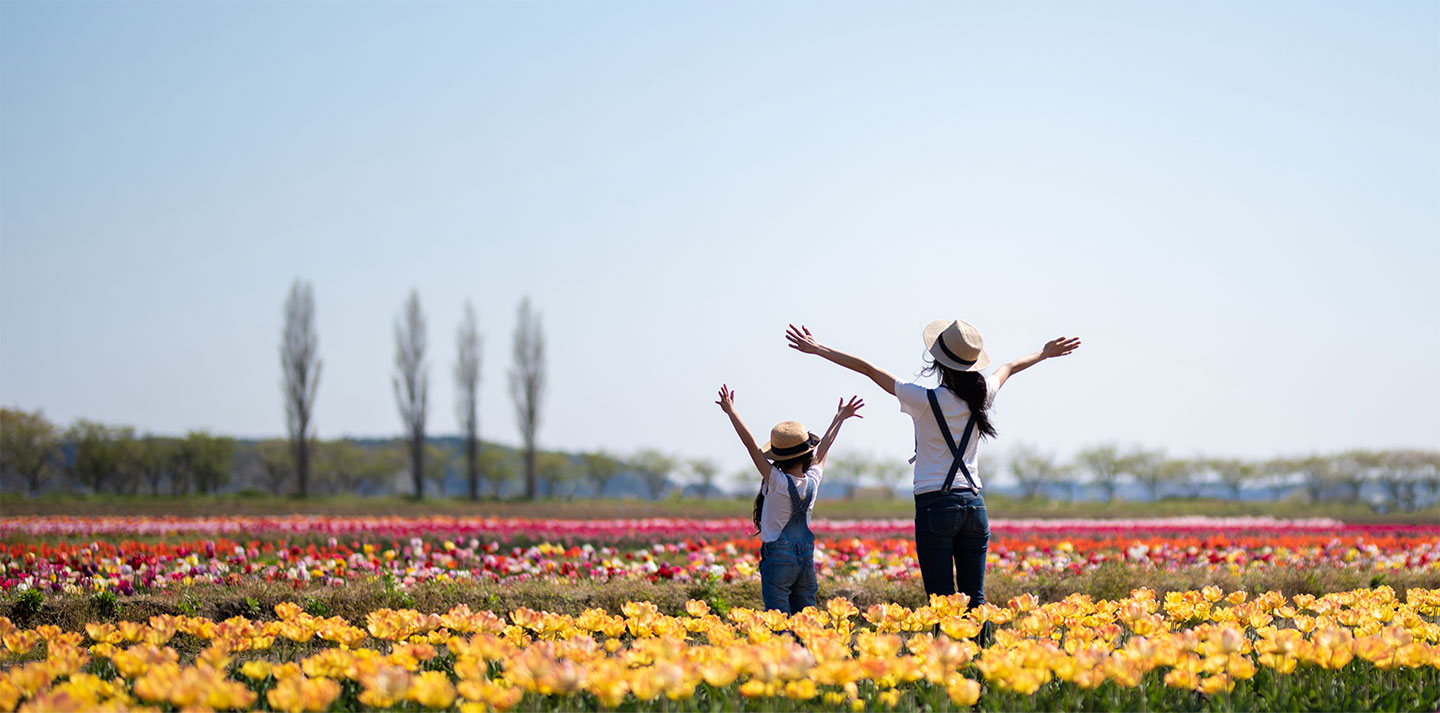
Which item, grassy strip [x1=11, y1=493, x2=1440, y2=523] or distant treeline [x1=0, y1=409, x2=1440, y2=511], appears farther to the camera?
distant treeline [x1=0, y1=409, x2=1440, y2=511]

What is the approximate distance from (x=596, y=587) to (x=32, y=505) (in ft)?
66.8

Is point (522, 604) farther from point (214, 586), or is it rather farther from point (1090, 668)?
point (1090, 668)

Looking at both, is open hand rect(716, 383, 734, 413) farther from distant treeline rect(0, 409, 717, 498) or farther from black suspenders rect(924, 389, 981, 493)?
distant treeline rect(0, 409, 717, 498)

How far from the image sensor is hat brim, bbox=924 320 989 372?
490cm

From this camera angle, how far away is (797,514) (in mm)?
5316

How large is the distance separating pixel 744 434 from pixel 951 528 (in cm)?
110

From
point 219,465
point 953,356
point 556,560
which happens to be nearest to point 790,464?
point 953,356

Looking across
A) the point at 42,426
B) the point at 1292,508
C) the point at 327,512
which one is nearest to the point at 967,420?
the point at 327,512

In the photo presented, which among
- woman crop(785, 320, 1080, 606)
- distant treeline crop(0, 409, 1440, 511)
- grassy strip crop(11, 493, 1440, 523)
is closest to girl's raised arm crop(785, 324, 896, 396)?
woman crop(785, 320, 1080, 606)

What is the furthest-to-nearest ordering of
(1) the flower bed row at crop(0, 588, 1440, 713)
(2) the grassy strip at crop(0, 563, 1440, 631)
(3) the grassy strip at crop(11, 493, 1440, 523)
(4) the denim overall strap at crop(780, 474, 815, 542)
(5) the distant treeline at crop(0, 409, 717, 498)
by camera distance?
(5) the distant treeline at crop(0, 409, 717, 498) < (3) the grassy strip at crop(11, 493, 1440, 523) < (2) the grassy strip at crop(0, 563, 1440, 631) < (4) the denim overall strap at crop(780, 474, 815, 542) < (1) the flower bed row at crop(0, 588, 1440, 713)

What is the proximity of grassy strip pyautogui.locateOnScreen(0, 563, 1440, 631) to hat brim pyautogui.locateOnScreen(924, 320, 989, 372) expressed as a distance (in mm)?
2367

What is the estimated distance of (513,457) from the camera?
300 feet

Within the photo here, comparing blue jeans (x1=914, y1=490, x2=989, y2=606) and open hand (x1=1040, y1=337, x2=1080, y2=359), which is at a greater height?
open hand (x1=1040, y1=337, x2=1080, y2=359)

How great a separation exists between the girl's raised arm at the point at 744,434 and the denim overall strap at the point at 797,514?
0.13 m
